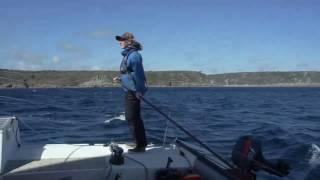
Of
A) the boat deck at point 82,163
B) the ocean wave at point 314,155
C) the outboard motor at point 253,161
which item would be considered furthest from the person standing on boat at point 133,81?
the ocean wave at point 314,155

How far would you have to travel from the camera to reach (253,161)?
614 cm

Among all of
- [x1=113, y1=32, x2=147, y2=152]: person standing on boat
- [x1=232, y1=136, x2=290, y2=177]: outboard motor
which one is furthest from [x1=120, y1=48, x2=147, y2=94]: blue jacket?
[x1=232, y1=136, x2=290, y2=177]: outboard motor

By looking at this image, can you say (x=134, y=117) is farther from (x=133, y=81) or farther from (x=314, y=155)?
(x=314, y=155)

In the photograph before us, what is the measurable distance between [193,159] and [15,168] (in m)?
2.43

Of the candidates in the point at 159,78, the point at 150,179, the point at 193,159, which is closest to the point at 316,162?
the point at 193,159

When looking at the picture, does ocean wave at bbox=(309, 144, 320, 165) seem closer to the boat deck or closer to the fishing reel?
the boat deck

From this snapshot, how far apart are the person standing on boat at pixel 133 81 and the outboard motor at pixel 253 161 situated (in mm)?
1461

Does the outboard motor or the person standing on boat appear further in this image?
the person standing on boat

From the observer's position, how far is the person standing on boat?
6.54 m

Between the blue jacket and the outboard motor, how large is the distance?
170cm

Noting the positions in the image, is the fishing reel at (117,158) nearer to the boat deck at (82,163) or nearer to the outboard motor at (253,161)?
the boat deck at (82,163)

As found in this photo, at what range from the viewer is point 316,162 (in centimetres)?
1088

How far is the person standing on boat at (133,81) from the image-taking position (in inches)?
257

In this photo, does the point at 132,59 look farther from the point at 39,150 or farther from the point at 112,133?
the point at 112,133
